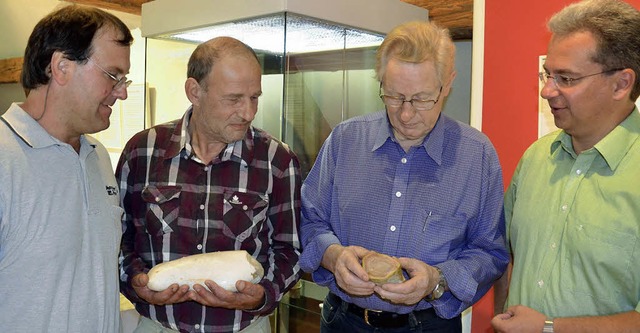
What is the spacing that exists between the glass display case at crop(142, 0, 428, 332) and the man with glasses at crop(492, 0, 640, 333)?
1525mm

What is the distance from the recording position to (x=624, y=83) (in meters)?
1.81

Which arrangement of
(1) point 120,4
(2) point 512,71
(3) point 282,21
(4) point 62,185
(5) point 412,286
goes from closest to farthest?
(4) point 62,185 < (5) point 412,286 < (2) point 512,71 < (3) point 282,21 < (1) point 120,4

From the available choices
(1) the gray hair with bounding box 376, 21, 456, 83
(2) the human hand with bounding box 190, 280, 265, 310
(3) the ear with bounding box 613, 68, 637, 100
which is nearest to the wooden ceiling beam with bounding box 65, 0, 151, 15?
(1) the gray hair with bounding box 376, 21, 456, 83

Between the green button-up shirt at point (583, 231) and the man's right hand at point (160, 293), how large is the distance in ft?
3.64

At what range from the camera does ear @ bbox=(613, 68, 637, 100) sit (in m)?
1.79

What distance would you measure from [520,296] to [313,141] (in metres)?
1.72

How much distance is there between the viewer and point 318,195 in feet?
7.33

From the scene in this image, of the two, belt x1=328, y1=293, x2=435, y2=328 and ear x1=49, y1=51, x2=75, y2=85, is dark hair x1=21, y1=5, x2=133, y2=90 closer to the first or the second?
ear x1=49, y1=51, x2=75, y2=85

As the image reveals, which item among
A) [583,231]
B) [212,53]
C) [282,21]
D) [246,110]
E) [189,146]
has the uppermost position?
[282,21]

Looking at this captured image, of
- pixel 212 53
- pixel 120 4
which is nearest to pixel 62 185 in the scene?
pixel 212 53

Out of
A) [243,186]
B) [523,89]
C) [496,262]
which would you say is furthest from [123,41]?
[523,89]

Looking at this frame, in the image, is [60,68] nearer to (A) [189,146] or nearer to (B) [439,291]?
(A) [189,146]

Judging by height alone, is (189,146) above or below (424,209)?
above

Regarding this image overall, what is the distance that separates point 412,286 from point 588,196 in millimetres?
616
